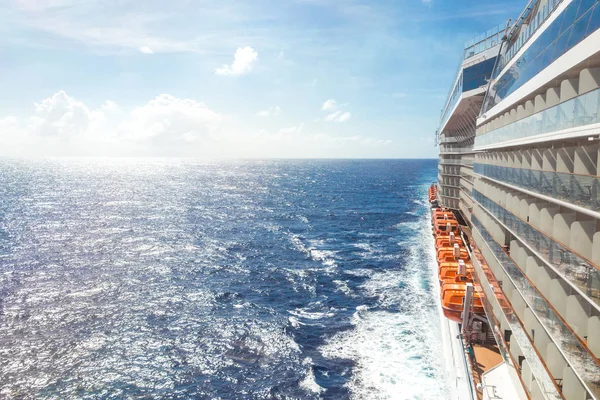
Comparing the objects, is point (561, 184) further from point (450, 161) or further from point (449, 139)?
point (449, 139)

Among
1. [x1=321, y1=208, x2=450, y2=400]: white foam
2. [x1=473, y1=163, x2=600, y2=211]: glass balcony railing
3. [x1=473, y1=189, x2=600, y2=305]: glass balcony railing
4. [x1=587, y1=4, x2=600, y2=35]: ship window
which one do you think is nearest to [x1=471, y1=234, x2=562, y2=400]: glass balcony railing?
[x1=473, y1=189, x2=600, y2=305]: glass balcony railing

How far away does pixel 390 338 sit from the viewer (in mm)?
32375

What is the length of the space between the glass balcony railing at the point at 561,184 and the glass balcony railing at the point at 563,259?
6.14 feet

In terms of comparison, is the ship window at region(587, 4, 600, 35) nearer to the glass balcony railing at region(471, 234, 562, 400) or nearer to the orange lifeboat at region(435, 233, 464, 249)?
the glass balcony railing at region(471, 234, 562, 400)

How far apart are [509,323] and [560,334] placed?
637 cm

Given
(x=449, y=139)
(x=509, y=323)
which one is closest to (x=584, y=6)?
(x=509, y=323)

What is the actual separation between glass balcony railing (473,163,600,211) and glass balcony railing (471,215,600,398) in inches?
177

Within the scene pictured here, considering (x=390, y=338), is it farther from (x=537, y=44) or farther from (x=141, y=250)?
(x=141, y=250)

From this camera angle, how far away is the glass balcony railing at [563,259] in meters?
12.7

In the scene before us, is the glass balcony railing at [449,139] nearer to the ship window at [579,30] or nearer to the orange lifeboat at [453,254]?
the orange lifeboat at [453,254]

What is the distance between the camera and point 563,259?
597 inches

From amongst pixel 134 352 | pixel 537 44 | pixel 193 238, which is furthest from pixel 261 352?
pixel 193 238

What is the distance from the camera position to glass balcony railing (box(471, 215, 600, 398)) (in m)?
A: 12.5

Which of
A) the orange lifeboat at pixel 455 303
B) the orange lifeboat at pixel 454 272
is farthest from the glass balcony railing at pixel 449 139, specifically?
the orange lifeboat at pixel 455 303
